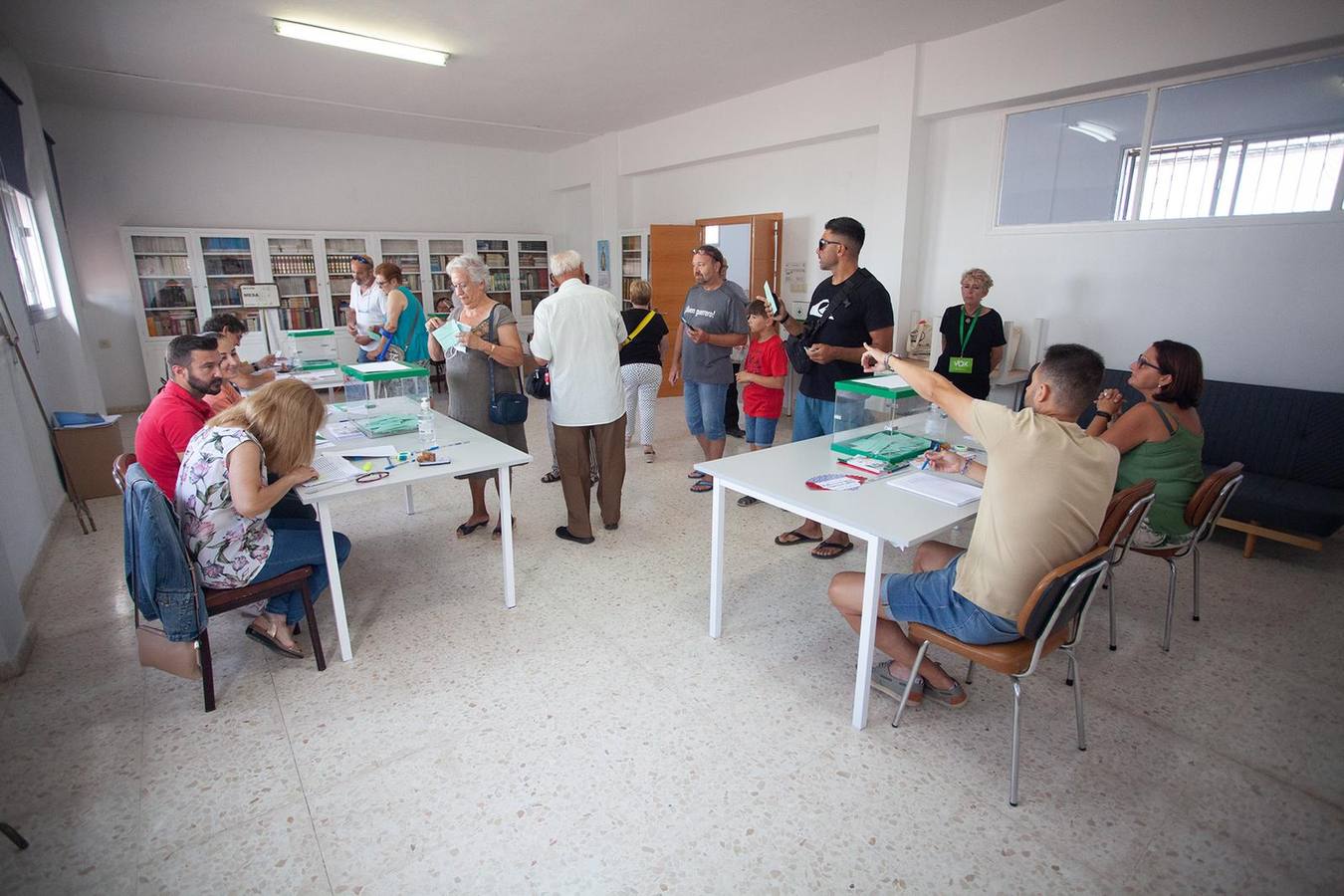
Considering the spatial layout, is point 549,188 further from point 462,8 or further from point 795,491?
point 795,491

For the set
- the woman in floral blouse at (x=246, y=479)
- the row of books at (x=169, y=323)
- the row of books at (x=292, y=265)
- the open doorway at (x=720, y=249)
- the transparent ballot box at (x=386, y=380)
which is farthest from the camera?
the row of books at (x=292, y=265)

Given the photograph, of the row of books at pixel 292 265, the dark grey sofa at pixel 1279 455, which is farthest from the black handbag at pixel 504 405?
the row of books at pixel 292 265

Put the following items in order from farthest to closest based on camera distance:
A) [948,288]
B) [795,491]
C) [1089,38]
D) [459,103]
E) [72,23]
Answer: [459,103] → [948,288] → [72,23] → [1089,38] → [795,491]

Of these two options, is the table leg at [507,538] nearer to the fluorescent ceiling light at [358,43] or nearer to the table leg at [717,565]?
the table leg at [717,565]

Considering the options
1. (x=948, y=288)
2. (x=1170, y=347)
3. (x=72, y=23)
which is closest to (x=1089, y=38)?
(x=948, y=288)

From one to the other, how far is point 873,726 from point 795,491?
846 millimetres

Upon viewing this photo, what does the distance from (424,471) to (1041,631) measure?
7.25 ft

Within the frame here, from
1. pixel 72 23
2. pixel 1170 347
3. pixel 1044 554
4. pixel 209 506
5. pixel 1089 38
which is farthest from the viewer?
pixel 72 23

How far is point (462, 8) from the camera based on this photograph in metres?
4.24

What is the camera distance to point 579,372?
3.43m

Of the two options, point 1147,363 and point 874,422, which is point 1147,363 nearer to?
point 1147,363

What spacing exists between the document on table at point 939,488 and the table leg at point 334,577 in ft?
6.88

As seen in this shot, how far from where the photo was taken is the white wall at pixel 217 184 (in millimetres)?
6836

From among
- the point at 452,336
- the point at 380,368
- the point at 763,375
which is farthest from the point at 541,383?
the point at 763,375
